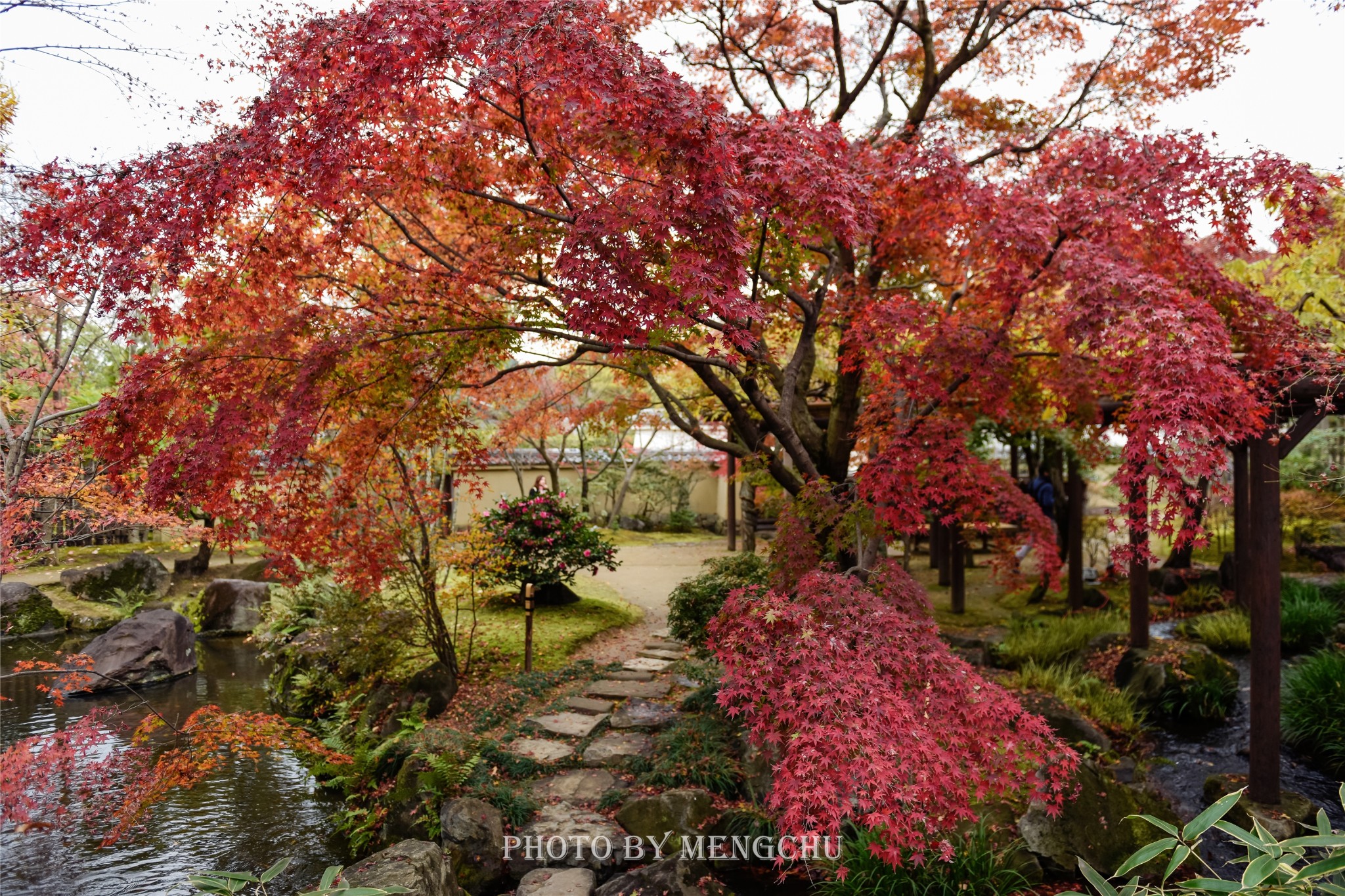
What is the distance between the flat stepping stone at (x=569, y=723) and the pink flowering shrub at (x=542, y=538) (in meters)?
2.69

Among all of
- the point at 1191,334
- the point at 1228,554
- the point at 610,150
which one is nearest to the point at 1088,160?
the point at 1191,334

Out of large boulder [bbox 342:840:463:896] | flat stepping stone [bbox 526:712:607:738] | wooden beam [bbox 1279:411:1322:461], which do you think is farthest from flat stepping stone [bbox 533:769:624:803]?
wooden beam [bbox 1279:411:1322:461]

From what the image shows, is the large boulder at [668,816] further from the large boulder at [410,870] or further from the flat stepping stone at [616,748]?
the large boulder at [410,870]

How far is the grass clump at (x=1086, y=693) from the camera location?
7.10m

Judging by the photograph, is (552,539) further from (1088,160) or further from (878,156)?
(1088,160)

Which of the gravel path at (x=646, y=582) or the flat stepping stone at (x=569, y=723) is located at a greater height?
the gravel path at (x=646, y=582)

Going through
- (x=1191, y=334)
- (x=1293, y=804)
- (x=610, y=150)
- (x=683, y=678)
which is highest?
(x=610, y=150)

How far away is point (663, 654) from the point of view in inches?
335

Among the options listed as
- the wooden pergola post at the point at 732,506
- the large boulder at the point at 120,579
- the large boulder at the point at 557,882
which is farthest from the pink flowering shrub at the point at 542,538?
the wooden pergola post at the point at 732,506

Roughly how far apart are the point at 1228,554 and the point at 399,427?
1082 cm

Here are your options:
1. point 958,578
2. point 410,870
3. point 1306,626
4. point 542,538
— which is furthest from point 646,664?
point 1306,626

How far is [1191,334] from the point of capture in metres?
3.86

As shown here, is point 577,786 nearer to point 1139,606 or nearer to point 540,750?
point 540,750

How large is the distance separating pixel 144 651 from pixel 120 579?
3.84m
